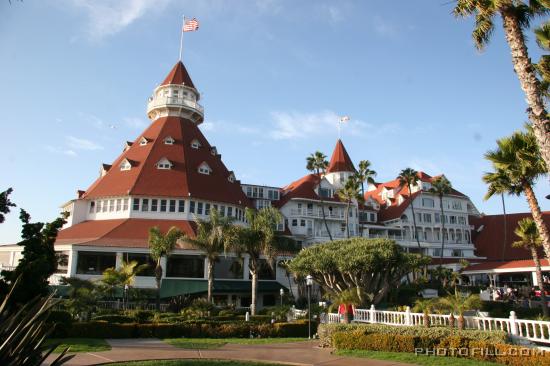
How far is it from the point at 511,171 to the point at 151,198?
35606 mm

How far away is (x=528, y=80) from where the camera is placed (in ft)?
43.5

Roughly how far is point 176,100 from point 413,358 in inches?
2023

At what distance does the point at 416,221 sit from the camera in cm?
6662

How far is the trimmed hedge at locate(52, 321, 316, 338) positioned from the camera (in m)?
21.8

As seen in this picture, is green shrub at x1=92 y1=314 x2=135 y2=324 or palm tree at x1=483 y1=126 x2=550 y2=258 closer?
palm tree at x1=483 y1=126 x2=550 y2=258

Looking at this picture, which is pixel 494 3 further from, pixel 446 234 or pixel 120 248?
pixel 446 234

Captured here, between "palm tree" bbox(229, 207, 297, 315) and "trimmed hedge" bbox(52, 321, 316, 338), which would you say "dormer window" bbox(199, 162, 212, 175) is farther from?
"trimmed hedge" bbox(52, 321, 316, 338)

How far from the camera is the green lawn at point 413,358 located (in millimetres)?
13521

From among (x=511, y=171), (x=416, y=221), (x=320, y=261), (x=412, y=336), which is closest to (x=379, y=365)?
(x=412, y=336)


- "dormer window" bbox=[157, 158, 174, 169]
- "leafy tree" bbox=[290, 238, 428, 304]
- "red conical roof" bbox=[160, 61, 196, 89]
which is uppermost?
"red conical roof" bbox=[160, 61, 196, 89]

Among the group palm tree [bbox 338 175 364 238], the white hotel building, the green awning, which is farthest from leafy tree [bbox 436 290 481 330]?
palm tree [bbox 338 175 364 238]

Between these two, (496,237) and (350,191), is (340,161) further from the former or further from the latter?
(496,237)

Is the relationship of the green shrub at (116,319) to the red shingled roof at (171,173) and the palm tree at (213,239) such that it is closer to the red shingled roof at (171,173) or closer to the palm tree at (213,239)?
the palm tree at (213,239)

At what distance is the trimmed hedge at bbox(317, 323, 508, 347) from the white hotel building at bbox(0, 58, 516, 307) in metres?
22.6
